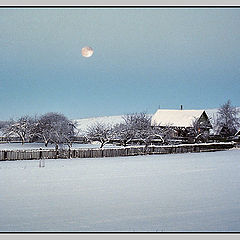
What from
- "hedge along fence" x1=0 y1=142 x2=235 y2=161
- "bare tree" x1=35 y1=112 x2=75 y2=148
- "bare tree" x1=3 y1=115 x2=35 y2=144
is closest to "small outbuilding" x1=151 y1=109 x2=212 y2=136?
"hedge along fence" x1=0 y1=142 x2=235 y2=161

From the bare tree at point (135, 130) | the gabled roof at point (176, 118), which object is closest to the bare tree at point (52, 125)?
the bare tree at point (135, 130)

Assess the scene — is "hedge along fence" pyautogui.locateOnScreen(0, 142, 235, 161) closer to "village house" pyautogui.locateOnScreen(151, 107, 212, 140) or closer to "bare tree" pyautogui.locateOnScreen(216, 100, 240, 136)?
"bare tree" pyautogui.locateOnScreen(216, 100, 240, 136)

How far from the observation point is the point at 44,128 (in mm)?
28344

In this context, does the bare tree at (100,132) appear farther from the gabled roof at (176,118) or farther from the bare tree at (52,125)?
the gabled roof at (176,118)

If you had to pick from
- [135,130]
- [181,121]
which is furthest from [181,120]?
[135,130]

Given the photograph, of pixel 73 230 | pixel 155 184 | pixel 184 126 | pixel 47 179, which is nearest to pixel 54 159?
pixel 47 179

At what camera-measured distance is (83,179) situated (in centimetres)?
1231

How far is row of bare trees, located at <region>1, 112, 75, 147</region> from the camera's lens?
25.7m

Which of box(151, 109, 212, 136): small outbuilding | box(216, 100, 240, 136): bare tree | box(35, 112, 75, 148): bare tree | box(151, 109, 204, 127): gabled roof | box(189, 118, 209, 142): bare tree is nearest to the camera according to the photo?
box(216, 100, 240, 136): bare tree

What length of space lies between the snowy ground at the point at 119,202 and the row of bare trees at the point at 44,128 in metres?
11.6

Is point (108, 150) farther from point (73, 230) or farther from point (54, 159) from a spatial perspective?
point (73, 230)

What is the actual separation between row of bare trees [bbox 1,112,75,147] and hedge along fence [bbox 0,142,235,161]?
6.17 ft

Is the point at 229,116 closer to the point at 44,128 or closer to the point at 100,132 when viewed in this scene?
the point at 100,132

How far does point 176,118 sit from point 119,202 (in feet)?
106
